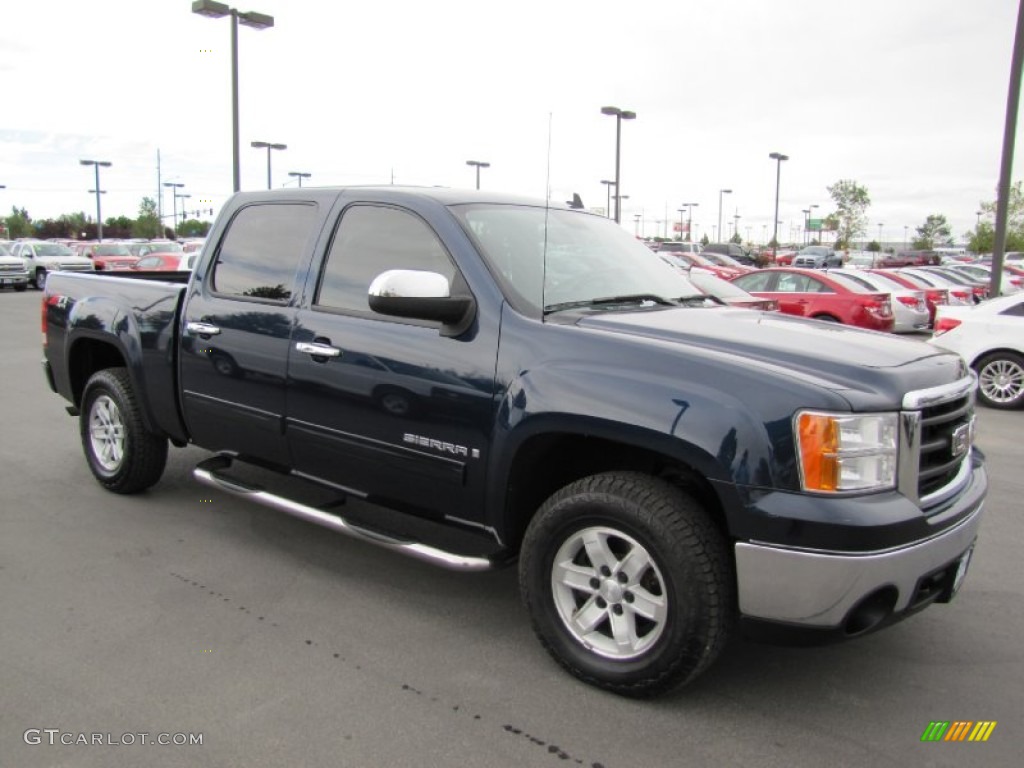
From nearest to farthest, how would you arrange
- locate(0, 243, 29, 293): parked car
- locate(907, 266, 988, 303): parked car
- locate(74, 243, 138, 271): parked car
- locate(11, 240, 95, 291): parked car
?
locate(907, 266, 988, 303): parked car < locate(0, 243, 29, 293): parked car < locate(74, 243, 138, 271): parked car < locate(11, 240, 95, 291): parked car

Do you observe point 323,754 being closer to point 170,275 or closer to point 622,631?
point 622,631

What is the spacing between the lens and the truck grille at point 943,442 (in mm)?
3039

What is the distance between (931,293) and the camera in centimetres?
1792

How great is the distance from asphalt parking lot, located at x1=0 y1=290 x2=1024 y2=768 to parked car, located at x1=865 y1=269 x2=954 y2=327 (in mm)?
14122

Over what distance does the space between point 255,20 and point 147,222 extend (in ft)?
228

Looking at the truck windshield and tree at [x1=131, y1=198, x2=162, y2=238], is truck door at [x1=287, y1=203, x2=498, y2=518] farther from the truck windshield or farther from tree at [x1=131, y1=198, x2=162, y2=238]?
tree at [x1=131, y1=198, x2=162, y2=238]

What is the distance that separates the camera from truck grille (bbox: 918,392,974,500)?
3039 mm

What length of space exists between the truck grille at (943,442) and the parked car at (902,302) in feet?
41.7

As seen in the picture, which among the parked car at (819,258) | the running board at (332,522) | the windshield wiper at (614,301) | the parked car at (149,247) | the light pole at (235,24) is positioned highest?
the light pole at (235,24)

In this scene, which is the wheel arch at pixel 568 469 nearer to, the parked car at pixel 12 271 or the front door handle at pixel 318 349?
the front door handle at pixel 318 349

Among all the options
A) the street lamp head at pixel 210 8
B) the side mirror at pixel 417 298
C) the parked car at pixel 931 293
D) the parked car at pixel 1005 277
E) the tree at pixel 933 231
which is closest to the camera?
the side mirror at pixel 417 298

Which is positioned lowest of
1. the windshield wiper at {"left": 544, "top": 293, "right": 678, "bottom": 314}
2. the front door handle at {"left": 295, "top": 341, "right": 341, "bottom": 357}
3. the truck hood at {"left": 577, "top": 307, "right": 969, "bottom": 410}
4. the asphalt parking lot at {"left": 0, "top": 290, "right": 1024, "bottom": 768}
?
the asphalt parking lot at {"left": 0, "top": 290, "right": 1024, "bottom": 768}

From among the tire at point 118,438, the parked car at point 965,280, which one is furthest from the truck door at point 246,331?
the parked car at point 965,280

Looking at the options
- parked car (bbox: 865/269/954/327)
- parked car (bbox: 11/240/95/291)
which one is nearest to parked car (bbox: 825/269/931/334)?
parked car (bbox: 865/269/954/327)
